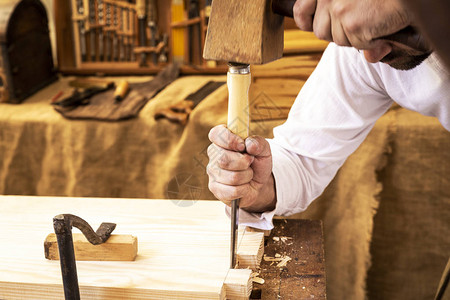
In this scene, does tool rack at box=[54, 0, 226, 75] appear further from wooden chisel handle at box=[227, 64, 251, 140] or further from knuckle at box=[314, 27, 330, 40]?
knuckle at box=[314, 27, 330, 40]

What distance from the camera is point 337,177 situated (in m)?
2.31

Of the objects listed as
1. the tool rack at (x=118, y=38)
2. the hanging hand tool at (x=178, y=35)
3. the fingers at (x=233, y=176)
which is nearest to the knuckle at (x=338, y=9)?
the fingers at (x=233, y=176)

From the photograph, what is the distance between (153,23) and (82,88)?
619 millimetres

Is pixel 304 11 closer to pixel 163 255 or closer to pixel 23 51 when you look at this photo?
pixel 163 255

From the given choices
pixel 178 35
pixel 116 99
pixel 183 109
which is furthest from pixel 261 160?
pixel 178 35

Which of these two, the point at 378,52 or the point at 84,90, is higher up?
the point at 378,52

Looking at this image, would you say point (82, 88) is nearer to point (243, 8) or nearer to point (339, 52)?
point (339, 52)

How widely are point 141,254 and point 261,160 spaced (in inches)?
14.1

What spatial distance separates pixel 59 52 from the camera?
3.35 metres

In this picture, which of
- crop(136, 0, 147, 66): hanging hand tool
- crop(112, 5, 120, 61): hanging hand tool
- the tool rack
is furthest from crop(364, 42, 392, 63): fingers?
crop(112, 5, 120, 61): hanging hand tool

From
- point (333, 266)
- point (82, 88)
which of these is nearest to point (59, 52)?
point (82, 88)

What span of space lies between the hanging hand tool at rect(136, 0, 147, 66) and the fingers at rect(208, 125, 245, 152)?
2265mm

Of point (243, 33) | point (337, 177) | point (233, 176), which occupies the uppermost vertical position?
point (243, 33)

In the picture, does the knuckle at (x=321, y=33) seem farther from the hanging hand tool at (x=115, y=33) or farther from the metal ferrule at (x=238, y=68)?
the hanging hand tool at (x=115, y=33)
